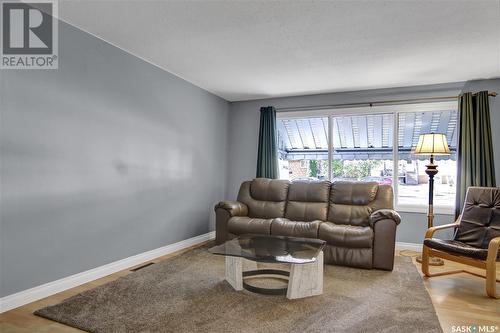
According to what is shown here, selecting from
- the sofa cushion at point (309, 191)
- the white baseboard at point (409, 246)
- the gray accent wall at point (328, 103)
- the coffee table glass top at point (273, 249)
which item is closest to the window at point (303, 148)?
the gray accent wall at point (328, 103)

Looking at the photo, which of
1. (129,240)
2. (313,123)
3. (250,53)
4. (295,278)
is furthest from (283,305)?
(313,123)

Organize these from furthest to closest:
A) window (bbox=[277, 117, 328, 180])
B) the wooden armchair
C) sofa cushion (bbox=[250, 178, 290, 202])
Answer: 1. window (bbox=[277, 117, 328, 180])
2. sofa cushion (bbox=[250, 178, 290, 202])
3. the wooden armchair

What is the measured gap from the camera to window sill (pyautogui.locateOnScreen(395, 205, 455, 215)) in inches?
170

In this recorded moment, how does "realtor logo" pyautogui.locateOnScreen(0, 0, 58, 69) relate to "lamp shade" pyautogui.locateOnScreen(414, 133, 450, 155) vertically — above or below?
above

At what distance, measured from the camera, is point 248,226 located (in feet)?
12.9

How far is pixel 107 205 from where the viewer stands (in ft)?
10.4

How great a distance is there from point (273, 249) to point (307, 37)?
1.99 metres

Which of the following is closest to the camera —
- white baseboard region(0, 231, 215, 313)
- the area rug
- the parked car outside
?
the area rug

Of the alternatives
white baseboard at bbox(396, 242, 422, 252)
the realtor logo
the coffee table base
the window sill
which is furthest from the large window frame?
the realtor logo

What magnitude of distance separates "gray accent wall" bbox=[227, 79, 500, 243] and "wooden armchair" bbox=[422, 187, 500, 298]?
3.29ft

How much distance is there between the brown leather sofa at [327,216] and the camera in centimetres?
341

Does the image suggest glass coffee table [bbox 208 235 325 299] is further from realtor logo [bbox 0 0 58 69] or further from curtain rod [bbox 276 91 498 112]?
curtain rod [bbox 276 91 498 112]

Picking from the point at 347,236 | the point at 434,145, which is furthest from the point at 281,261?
the point at 434,145

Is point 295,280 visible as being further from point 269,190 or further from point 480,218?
point 480,218
